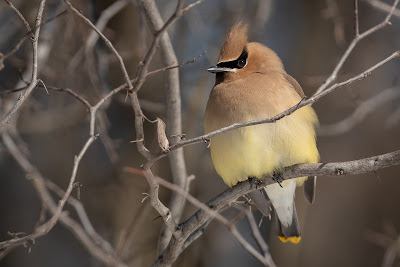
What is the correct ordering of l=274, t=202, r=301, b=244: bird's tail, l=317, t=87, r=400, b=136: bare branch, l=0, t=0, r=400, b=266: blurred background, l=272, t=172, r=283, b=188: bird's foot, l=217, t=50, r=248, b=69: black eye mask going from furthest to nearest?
1. l=0, t=0, r=400, b=266: blurred background
2. l=317, t=87, r=400, b=136: bare branch
3. l=274, t=202, r=301, b=244: bird's tail
4. l=217, t=50, r=248, b=69: black eye mask
5. l=272, t=172, r=283, b=188: bird's foot

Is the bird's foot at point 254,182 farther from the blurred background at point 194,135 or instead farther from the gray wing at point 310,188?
the blurred background at point 194,135

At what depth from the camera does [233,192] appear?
3.87 m

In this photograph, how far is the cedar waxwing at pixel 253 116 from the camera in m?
4.20

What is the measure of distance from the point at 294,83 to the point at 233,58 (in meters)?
Answer: 0.51

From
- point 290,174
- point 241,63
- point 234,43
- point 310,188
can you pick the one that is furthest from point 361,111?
point 290,174

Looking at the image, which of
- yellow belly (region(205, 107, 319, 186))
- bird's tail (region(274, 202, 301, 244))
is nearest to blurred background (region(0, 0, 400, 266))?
bird's tail (region(274, 202, 301, 244))

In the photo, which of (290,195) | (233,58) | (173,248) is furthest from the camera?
(290,195)

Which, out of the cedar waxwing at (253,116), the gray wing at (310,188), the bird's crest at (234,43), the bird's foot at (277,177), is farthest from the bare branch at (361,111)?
the bird's foot at (277,177)

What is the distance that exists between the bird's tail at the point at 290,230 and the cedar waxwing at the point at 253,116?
0.47m

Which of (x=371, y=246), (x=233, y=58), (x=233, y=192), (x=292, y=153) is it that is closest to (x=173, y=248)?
(x=233, y=192)

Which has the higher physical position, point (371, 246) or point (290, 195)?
point (290, 195)

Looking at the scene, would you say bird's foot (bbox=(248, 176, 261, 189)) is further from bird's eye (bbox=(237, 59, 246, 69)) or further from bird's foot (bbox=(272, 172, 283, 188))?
bird's eye (bbox=(237, 59, 246, 69))

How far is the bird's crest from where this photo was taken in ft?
15.0

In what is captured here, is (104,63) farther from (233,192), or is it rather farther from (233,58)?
(233,192)
